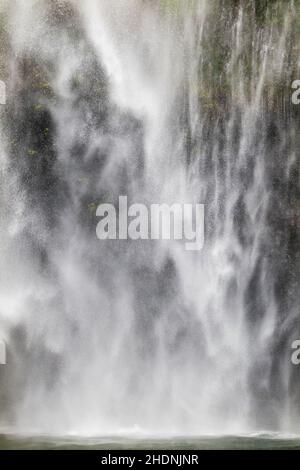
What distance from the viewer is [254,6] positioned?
14875 mm

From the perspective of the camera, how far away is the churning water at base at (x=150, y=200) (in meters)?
14.0

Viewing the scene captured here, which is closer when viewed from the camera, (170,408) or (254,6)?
(170,408)

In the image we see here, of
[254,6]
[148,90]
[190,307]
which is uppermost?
[254,6]

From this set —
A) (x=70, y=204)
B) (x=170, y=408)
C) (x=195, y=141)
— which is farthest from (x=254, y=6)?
(x=170, y=408)

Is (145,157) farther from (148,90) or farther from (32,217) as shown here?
(32,217)

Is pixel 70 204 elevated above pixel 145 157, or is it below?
below

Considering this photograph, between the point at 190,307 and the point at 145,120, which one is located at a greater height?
the point at 145,120

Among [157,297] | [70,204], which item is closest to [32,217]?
[70,204]

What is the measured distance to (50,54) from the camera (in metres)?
14.6

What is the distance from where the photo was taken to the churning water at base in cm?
1402

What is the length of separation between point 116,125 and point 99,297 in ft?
11.7

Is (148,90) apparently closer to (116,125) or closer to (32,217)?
(116,125)

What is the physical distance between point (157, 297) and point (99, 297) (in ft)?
3.89

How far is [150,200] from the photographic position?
14.4 metres
